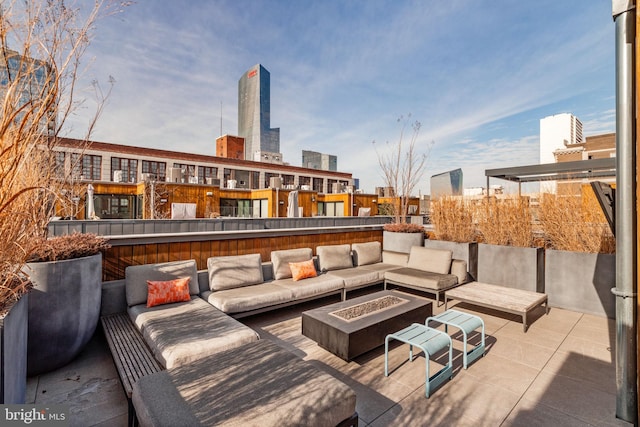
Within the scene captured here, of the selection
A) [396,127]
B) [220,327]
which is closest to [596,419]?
[220,327]

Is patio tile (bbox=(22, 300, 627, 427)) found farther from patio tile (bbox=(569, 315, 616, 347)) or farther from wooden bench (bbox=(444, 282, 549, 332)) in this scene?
wooden bench (bbox=(444, 282, 549, 332))

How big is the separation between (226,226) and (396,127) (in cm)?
627

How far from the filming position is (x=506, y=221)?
→ 5.51 meters

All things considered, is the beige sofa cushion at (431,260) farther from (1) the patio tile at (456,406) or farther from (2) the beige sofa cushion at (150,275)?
(2) the beige sofa cushion at (150,275)

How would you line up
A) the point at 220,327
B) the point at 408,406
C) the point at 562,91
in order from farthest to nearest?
the point at 562,91, the point at 220,327, the point at 408,406

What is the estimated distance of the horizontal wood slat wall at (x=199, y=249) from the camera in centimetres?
363

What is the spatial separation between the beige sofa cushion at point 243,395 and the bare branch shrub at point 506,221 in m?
5.10

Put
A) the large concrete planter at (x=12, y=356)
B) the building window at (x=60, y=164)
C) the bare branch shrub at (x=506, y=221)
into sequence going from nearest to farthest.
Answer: the large concrete planter at (x=12, y=356) → the building window at (x=60, y=164) → the bare branch shrub at (x=506, y=221)

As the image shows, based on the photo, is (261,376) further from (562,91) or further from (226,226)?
(562,91)

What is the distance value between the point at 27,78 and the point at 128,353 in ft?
7.20

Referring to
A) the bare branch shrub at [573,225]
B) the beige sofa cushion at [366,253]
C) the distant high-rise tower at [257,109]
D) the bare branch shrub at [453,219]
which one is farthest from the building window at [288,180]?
the distant high-rise tower at [257,109]

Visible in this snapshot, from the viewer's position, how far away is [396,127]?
25.1ft

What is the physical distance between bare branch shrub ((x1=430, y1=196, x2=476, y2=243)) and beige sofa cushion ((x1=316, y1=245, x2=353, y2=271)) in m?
2.33

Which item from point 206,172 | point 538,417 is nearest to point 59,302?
point 538,417
